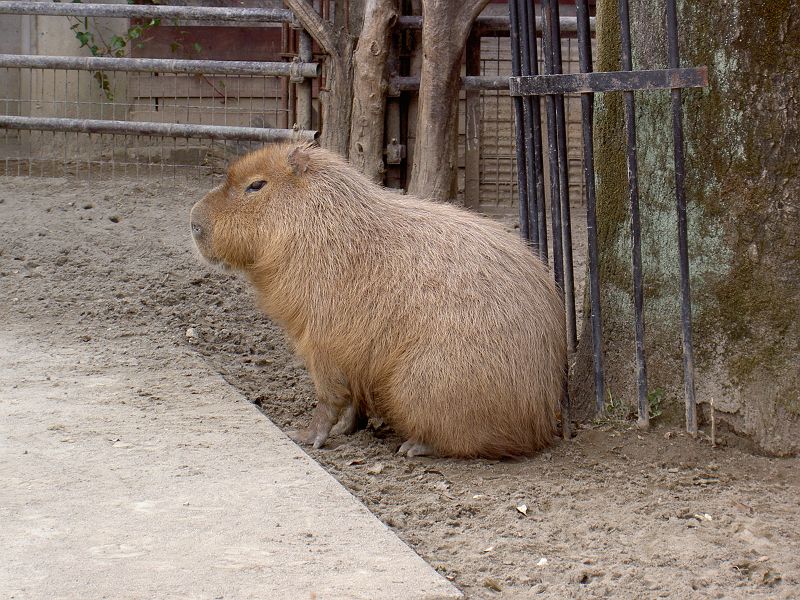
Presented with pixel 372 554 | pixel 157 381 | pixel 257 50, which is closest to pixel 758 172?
pixel 372 554

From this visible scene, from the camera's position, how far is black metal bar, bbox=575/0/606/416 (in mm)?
3842

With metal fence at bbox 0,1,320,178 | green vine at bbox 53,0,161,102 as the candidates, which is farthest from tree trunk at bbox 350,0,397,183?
green vine at bbox 53,0,161,102

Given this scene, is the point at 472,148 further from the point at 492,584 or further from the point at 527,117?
the point at 492,584

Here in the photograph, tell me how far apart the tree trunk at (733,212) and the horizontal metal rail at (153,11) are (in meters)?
4.34

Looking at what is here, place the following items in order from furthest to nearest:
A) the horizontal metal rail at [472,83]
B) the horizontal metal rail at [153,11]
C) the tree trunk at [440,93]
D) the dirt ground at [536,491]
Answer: the horizontal metal rail at [153,11] < the horizontal metal rail at [472,83] < the tree trunk at [440,93] < the dirt ground at [536,491]

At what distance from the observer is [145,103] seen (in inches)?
385

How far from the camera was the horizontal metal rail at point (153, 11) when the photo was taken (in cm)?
771

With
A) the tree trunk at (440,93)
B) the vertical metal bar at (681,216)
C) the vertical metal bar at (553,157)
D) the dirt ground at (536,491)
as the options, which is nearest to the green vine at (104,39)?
the dirt ground at (536,491)

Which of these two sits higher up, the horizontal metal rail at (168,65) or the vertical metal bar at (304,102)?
the horizontal metal rail at (168,65)

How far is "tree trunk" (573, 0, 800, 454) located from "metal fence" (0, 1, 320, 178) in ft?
12.3

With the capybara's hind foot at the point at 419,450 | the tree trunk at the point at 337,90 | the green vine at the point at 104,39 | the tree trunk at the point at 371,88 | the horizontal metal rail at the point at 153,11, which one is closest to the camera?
the capybara's hind foot at the point at 419,450

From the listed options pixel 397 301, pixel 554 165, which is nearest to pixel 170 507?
pixel 397 301

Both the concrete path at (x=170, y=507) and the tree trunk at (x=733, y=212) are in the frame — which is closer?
the concrete path at (x=170, y=507)

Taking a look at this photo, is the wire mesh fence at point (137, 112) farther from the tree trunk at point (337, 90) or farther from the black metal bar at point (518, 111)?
the black metal bar at point (518, 111)
